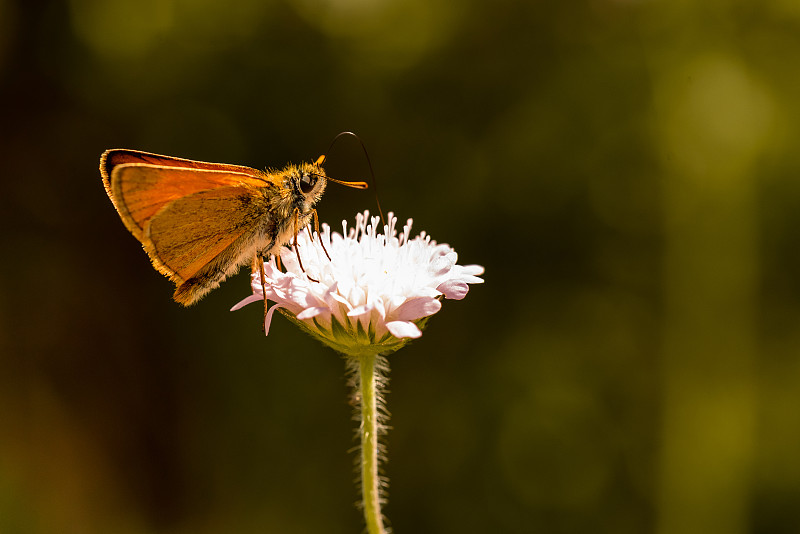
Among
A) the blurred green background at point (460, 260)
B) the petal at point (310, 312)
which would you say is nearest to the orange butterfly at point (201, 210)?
the petal at point (310, 312)

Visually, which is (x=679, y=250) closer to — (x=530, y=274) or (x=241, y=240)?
(x=530, y=274)

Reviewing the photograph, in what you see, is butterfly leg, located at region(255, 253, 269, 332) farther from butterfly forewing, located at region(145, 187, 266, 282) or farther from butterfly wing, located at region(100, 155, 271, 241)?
butterfly wing, located at region(100, 155, 271, 241)

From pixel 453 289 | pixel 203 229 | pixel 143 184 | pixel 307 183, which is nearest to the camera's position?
pixel 453 289

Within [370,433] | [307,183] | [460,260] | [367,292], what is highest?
[460,260]

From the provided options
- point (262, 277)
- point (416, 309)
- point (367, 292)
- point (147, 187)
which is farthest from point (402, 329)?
point (147, 187)

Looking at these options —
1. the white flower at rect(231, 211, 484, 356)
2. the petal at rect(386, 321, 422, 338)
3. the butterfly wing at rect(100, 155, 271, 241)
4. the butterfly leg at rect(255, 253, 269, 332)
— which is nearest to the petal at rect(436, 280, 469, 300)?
the white flower at rect(231, 211, 484, 356)

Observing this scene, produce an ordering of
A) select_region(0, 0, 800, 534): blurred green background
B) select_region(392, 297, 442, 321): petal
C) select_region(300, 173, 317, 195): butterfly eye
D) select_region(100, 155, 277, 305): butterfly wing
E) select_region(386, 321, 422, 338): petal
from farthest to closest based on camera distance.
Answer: select_region(0, 0, 800, 534): blurred green background < select_region(300, 173, 317, 195): butterfly eye < select_region(100, 155, 277, 305): butterfly wing < select_region(392, 297, 442, 321): petal < select_region(386, 321, 422, 338): petal

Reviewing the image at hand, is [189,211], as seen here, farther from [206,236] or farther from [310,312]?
[310,312]

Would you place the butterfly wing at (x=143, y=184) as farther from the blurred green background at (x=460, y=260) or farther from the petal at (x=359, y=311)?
the blurred green background at (x=460, y=260)
